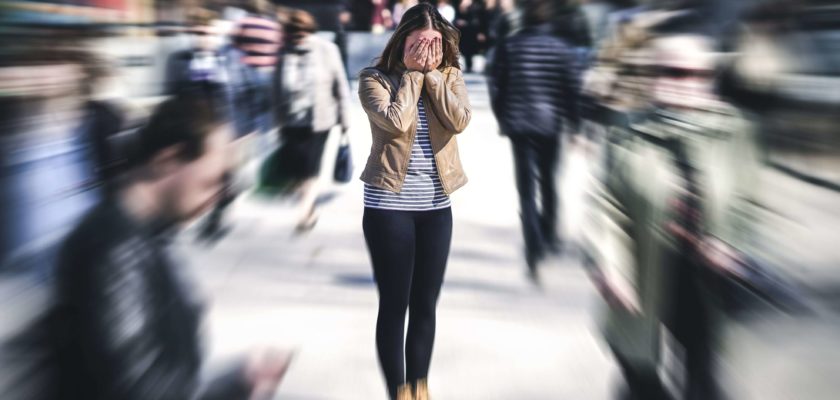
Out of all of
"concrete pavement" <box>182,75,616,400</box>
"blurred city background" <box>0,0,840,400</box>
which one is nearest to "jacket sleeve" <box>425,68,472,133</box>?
"blurred city background" <box>0,0,840,400</box>

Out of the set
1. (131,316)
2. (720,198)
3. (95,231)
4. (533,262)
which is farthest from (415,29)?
(533,262)

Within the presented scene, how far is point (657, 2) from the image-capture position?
4934 millimetres

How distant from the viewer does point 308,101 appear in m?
6.22

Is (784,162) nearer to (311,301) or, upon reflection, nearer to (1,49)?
(311,301)

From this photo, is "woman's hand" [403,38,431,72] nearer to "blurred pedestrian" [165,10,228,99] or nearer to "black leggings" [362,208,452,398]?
"black leggings" [362,208,452,398]

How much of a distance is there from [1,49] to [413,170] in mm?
1340

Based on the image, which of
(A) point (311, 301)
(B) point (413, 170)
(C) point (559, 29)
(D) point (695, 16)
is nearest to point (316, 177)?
(A) point (311, 301)

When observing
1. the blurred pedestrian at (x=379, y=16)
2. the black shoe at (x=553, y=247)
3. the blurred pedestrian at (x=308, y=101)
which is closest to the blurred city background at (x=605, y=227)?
the black shoe at (x=553, y=247)

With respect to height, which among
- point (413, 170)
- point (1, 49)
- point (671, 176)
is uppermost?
point (1, 49)

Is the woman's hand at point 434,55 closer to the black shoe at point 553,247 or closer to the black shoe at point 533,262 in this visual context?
the black shoe at point 533,262

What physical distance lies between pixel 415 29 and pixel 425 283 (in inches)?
33.4

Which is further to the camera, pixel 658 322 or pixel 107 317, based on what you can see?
pixel 658 322

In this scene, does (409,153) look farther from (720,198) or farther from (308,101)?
(308,101)

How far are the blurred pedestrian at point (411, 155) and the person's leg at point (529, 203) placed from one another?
2191 mm
